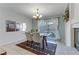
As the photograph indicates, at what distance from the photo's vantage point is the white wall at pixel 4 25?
152cm

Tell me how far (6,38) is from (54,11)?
886 millimetres

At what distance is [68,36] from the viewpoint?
155cm

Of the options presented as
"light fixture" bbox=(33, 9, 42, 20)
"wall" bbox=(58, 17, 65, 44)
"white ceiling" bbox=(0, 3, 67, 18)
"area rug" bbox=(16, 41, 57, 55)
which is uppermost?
"white ceiling" bbox=(0, 3, 67, 18)

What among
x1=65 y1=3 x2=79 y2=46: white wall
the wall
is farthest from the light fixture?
x1=65 y1=3 x2=79 y2=46: white wall

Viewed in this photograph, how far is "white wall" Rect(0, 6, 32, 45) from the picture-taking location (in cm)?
152

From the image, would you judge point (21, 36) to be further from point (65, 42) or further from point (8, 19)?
point (65, 42)

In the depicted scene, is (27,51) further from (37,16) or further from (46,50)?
(37,16)

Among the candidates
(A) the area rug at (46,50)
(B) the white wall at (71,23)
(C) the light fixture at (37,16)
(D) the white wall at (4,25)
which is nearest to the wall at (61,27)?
(B) the white wall at (71,23)

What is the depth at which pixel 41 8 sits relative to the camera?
1.54 metres

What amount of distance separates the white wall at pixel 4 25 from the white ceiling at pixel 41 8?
0.27 ft

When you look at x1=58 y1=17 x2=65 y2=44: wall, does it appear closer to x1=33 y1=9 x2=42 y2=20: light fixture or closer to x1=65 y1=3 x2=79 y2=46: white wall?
x1=65 y1=3 x2=79 y2=46: white wall

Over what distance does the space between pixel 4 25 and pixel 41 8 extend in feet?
2.11

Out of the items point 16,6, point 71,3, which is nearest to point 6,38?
point 16,6

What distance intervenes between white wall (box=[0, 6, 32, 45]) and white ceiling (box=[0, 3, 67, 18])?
0.27 ft
